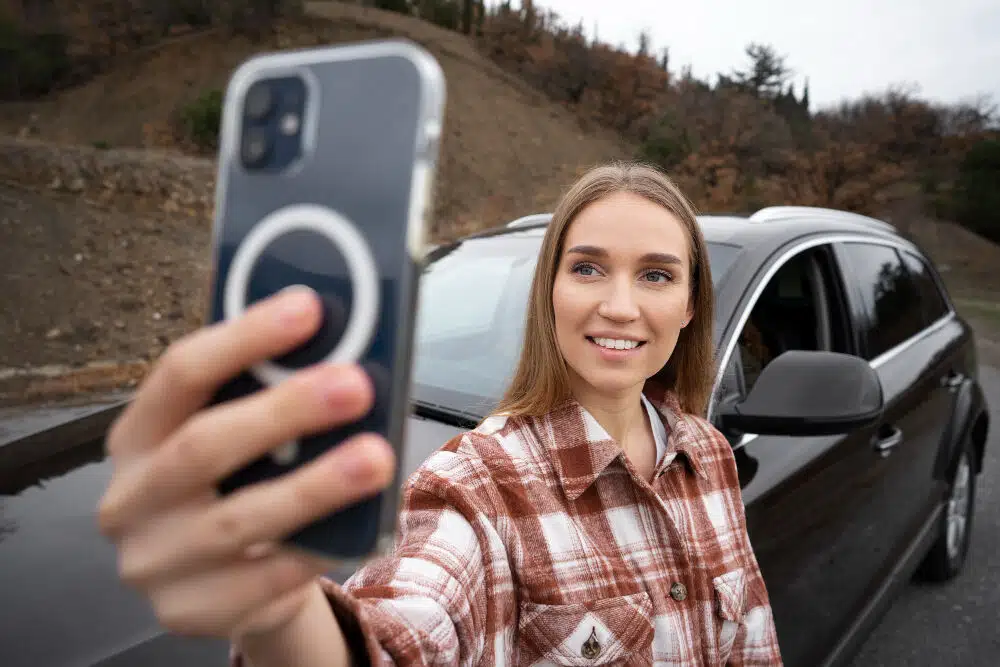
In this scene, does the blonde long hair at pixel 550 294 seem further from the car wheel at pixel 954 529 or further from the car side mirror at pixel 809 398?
the car wheel at pixel 954 529

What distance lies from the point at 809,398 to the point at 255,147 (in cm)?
154

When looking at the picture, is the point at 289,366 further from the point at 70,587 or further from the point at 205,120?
the point at 205,120

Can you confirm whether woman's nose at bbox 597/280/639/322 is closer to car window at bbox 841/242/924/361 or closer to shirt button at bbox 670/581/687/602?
shirt button at bbox 670/581/687/602

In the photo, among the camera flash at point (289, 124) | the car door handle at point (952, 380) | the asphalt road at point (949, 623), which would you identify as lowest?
the asphalt road at point (949, 623)

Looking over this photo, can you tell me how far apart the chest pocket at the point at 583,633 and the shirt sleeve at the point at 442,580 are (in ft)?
0.14

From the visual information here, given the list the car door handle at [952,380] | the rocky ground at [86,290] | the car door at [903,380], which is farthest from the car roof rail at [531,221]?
the rocky ground at [86,290]

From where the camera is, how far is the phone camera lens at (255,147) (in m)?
0.60

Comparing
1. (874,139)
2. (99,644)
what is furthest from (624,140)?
(99,644)

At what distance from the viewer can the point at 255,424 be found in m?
0.47

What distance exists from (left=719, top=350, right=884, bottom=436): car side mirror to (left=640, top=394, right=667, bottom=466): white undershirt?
0.43 m

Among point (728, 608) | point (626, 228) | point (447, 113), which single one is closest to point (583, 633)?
point (728, 608)

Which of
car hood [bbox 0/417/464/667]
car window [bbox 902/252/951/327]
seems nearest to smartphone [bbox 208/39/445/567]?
car hood [bbox 0/417/464/667]

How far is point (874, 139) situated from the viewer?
68.9 feet

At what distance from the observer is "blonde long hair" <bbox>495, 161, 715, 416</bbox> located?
1.26m
